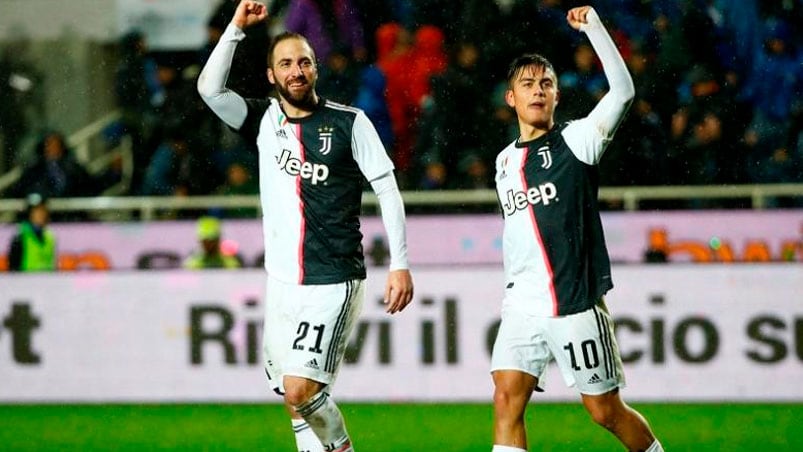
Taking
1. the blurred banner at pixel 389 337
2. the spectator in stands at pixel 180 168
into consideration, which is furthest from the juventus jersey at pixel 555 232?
the spectator in stands at pixel 180 168

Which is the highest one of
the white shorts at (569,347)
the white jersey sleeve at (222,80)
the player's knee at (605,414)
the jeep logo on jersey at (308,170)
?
the white jersey sleeve at (222,80)

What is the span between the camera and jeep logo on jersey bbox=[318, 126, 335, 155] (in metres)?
6.03

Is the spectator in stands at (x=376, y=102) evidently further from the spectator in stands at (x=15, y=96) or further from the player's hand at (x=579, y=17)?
the player's hand at (x=579, y=17)

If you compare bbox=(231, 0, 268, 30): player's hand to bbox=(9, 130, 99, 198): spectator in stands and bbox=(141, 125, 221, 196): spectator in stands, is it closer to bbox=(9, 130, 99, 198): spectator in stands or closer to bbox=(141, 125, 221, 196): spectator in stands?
bbox=(141, 125, 221, 196): spectator in stands

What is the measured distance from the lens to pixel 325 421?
5961mm

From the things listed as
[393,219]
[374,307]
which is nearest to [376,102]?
[374,307]

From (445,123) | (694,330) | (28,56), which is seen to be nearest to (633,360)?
(694,330)

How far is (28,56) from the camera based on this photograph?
1289cm

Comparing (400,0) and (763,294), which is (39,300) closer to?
(400,0)

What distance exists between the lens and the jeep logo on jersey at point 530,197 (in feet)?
18.7

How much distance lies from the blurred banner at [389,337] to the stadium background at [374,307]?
0.04 feet

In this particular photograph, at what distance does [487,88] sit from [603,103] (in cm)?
599

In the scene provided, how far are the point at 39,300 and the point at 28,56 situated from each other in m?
3.35

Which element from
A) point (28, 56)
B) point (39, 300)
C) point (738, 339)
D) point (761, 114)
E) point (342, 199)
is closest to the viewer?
point (342, 199)
